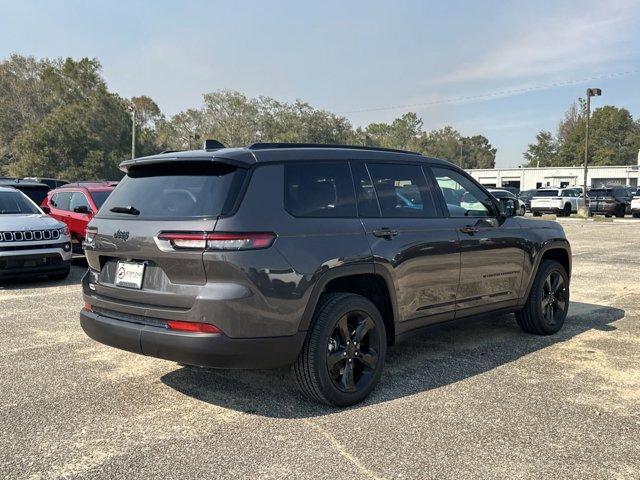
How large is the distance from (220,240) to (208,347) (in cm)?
65

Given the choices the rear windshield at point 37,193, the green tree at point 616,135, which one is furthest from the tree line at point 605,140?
the rear windshield at point 37,193

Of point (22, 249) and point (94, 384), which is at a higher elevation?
point (22, 249)

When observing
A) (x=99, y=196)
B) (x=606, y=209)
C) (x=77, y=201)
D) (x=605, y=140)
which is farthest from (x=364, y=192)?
(x=605, y=140)

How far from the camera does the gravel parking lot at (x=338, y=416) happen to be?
125 inches

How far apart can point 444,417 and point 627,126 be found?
11353 centimetres

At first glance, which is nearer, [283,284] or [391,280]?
[283,284]

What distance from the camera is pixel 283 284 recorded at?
3605 mm

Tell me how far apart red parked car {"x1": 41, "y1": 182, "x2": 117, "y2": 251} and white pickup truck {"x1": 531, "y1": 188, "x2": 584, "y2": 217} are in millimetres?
26496

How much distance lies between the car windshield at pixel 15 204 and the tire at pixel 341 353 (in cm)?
743

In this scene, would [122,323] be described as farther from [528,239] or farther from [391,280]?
[528,239]

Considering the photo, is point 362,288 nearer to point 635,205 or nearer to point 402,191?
point 402,191

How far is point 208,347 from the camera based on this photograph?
11.5 feet

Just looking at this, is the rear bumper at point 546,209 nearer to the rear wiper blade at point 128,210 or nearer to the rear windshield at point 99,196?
the rear windshield at point 99,196

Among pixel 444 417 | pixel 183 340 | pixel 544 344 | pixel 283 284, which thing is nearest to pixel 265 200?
pixel 283 284
